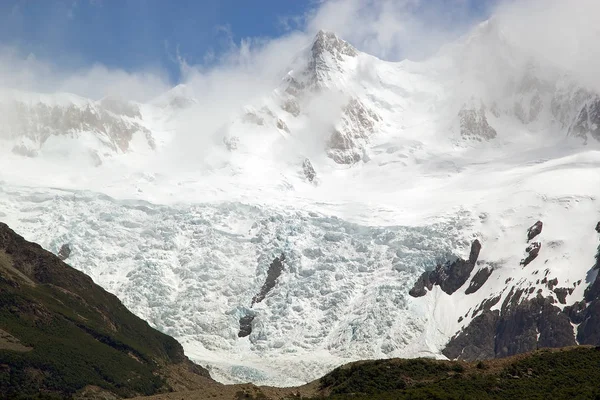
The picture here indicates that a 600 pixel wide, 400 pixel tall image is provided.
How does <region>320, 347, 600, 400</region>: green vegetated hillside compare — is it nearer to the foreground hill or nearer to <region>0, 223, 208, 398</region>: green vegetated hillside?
the foreground hill

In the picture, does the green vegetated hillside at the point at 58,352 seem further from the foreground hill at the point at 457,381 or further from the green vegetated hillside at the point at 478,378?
the green vegetated hillside at the point at 478,378

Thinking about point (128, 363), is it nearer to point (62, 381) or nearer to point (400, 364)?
point (62, 381)

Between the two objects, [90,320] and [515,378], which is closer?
[515,378]

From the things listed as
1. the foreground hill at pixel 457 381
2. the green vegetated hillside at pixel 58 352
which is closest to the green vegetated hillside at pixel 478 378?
the foreground hill at pixel 457 381

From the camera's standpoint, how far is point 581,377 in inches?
3839

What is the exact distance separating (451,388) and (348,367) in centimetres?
1578

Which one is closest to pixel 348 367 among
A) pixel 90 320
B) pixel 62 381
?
pixel 62 381

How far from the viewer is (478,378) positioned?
→ 9838cm

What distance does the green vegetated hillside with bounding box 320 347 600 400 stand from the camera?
308 ft

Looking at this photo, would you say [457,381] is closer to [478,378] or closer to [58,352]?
[478,378]

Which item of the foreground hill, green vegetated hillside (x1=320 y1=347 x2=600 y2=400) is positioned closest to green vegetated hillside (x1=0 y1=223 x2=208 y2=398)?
the foreground hill

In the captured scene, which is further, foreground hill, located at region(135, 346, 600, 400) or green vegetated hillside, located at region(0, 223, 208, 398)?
green vegetated hillside, located at region(0, 223, 208, 398)

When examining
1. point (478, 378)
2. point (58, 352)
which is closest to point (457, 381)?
point (478, 378)

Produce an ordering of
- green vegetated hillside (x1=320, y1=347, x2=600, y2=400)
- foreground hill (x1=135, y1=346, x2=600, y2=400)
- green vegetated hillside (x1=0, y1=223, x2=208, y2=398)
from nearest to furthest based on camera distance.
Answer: green vegetated hillside (x1=320, y1=347, x2=600, y2=400) → foreground hill (x1=135, y1=346, x2=600, y2=400) → green vegetated hillside (x1=0, y1=223, x2=208, y2=398)
